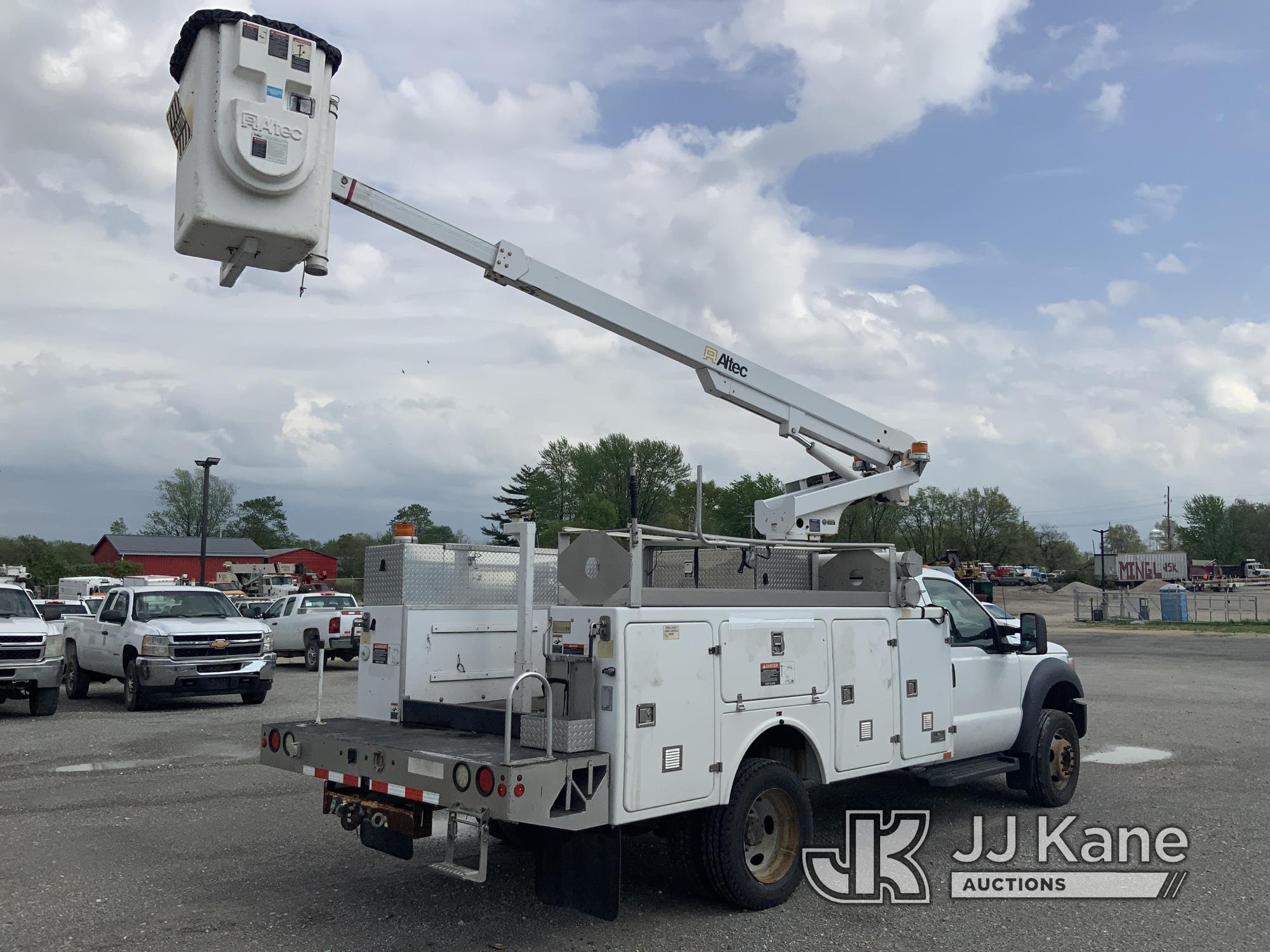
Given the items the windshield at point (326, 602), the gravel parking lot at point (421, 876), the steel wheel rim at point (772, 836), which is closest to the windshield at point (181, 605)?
the gravel parking lot at point (421, 876)

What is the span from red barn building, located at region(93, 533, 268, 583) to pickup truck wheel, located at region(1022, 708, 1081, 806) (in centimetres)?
8064

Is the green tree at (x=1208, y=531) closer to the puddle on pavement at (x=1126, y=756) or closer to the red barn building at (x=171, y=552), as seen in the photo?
the red barn building at (x=171, y=552)

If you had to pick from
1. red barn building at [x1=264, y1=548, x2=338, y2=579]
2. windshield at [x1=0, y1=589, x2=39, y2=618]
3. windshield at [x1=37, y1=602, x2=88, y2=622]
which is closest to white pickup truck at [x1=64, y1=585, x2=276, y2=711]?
windshield at [x1=0, y1=589, x2=39, y2=618]

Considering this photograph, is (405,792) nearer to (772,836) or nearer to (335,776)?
(335,776)

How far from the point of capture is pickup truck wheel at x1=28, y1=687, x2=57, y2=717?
14.1 metres

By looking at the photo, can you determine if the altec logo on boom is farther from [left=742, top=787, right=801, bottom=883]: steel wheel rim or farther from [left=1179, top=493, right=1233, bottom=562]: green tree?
[left=1179, top=493, right=1233, bottom=562]: green tree

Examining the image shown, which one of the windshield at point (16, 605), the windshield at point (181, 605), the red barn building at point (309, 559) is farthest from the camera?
the red barn building at point (309, 559)

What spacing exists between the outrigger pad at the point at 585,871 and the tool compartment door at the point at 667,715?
234mm

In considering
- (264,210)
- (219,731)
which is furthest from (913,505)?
(264,210)

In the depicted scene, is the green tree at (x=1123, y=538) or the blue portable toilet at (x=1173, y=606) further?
the green tree at (x=1123, y=538)

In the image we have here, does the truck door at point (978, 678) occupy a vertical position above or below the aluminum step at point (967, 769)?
above

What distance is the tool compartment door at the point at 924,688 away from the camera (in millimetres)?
6945

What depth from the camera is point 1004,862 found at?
23.0 ft

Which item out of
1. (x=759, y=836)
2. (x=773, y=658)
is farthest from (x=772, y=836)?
(x=773, y=658)
